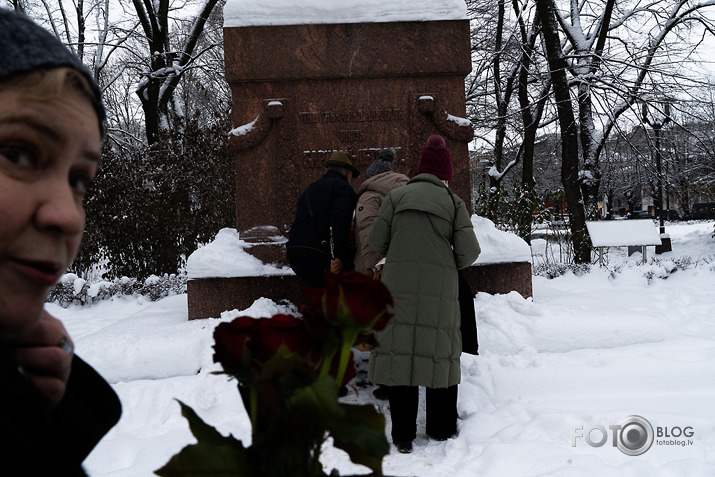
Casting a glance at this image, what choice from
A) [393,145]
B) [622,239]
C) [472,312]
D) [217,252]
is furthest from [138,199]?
[622,239]

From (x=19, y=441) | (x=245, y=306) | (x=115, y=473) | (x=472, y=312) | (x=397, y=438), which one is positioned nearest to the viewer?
(x=19, y=441)

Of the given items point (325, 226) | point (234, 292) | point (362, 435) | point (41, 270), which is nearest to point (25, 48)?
point (41, 270)

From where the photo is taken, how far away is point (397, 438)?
3.73 m

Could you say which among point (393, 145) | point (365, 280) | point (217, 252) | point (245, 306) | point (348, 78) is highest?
point (348, 78)

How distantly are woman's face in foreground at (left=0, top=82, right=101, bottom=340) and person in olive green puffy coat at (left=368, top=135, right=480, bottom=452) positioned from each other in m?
3.02

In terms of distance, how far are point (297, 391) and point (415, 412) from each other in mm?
3327

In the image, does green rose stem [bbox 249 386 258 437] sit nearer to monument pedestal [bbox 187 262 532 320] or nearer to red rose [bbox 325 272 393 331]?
red rose [bbox 325 272 393 331]

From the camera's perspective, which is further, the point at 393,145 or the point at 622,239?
the point at 622,239

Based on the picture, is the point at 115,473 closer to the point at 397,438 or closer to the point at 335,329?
the point at 397,438

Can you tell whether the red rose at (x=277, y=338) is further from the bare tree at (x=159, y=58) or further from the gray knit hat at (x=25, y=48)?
the bare tree at (x=159, y=58)

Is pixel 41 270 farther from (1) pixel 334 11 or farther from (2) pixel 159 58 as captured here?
(2) pixel 159 58

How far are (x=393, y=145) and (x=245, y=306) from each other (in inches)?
97.6

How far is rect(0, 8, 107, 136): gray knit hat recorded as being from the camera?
2.13ft

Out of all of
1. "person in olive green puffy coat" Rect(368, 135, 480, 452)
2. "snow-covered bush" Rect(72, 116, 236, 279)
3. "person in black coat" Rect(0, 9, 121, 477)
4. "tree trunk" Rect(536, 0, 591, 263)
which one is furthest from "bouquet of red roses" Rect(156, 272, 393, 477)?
"tree trunk" Rect(536, 0, 591, 263)
